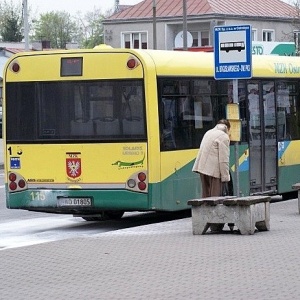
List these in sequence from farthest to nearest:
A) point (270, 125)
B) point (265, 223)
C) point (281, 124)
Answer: point (281, 124), point (270, 125), point (265, 223)

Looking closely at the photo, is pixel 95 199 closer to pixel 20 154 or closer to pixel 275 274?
pixel 20 154

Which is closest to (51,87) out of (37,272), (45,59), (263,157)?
(45,59)

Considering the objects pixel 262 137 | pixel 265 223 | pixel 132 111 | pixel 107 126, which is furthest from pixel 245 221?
pixel 262 137

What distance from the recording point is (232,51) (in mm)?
16609

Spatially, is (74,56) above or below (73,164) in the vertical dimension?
above

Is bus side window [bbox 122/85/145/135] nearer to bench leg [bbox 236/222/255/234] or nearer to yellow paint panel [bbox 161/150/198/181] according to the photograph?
yellow paint panel [bbox 161/150/198/181]

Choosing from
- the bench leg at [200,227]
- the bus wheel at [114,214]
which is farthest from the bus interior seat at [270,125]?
the bench leg at [200,227]

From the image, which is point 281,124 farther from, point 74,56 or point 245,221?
point 245,221

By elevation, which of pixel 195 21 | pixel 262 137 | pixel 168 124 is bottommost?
pixel 262 137

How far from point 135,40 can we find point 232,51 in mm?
70436

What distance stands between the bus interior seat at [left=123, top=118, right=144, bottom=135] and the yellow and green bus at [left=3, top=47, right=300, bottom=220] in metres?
0.02

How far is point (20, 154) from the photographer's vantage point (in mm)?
18312

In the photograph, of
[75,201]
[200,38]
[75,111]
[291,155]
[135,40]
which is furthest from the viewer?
[135,40]

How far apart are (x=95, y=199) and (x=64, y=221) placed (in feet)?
8.63
